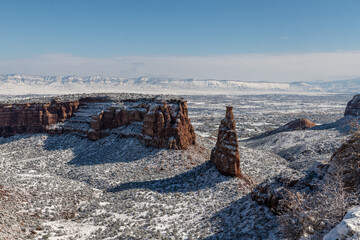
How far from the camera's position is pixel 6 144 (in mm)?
59562

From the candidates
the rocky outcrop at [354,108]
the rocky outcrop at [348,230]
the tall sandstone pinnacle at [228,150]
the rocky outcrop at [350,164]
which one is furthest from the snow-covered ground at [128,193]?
the rocky outcrop at [354,108]

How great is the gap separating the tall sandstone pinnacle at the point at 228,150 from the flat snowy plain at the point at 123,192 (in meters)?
1.23

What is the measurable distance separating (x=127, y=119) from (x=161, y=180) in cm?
2074

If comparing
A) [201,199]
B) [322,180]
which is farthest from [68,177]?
[322,180]

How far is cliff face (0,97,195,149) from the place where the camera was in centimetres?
4881

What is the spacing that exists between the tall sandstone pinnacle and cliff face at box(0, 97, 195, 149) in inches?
435

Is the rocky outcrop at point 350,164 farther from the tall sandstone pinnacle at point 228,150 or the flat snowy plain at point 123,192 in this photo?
the tall sandstone pinnacle at point 228,150

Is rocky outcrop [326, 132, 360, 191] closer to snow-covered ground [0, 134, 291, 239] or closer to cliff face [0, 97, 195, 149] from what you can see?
snow-covered ground [0, 134, 291, 239]

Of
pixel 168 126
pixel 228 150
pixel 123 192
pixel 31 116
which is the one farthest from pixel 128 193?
pixel 31 116

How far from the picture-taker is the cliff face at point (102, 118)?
48812 millimetres

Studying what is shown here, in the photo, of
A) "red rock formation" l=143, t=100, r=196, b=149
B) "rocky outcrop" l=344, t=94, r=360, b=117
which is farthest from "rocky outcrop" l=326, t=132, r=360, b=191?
"rocky outcrop" l=344, t=94, r=360, b=117

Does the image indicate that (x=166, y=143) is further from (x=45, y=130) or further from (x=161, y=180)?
(x=45, y=130)

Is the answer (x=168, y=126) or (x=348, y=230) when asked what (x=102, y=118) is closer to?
(x=168, y=126)

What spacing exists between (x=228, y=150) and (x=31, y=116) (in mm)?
47639
